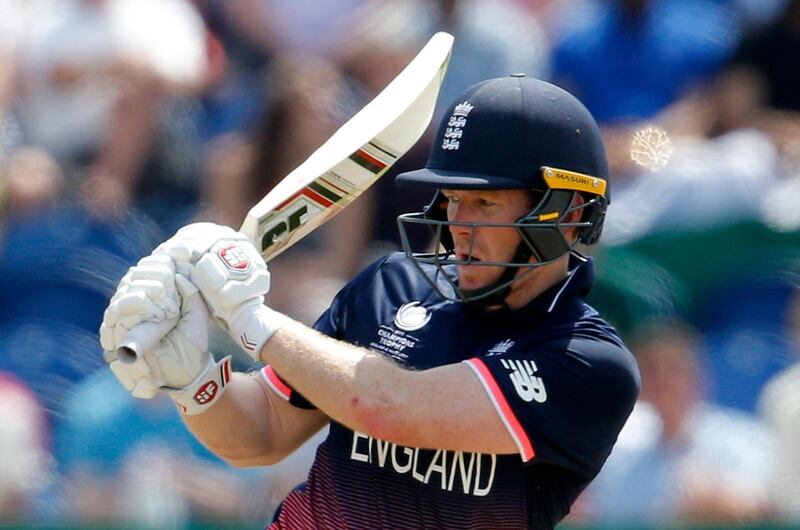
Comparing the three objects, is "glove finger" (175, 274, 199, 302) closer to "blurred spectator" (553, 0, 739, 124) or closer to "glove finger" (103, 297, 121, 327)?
"glove finger" (103, 297, 121, 327)

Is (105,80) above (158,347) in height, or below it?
below

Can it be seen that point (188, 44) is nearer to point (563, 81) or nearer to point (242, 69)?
point (242, 69)

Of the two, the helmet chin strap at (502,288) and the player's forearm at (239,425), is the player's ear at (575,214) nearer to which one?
the helmet chin strap at (502,288)

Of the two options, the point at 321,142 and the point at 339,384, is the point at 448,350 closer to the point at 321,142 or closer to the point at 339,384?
the point at 339,384

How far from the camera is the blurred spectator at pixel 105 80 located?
5.36 metres

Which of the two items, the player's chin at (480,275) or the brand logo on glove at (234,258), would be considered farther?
the player's chin at (480,275)

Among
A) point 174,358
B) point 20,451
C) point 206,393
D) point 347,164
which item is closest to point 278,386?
point 206,393

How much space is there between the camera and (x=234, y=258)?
2668 mm

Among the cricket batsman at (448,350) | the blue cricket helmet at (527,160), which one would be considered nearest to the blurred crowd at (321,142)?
the cricket batsman at (448,350)

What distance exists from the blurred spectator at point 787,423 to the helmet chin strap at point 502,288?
2501 mm

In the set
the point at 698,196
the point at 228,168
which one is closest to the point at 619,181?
the point at 698,196

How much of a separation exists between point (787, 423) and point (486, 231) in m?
2.68

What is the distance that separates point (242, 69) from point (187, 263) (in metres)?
2.90

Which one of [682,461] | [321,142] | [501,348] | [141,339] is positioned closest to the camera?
[141,339]
